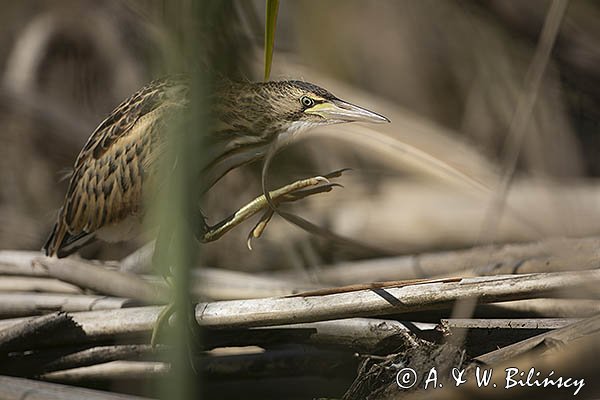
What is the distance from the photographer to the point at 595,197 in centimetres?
194

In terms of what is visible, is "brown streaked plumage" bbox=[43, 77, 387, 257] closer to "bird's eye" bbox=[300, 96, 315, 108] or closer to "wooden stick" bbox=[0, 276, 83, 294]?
"bird's eye" bbox=[300, 96, 315, 108]

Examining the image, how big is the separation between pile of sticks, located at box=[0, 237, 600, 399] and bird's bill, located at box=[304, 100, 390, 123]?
20cm

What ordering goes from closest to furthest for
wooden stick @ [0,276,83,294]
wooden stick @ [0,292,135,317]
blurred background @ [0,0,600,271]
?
wooden stick @ [0,292,135,317] → wooden stick @ [0,276,83,294] → blurred background @ [0,0,600,271]

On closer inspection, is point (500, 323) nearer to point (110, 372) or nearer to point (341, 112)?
point (341, 112)

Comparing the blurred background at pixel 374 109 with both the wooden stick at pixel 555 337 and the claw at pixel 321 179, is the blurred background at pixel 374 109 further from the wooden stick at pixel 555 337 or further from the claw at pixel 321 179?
the wooden stick at pixel 555 337

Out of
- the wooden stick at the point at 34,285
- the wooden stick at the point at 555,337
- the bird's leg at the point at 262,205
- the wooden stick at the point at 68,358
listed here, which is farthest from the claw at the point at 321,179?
the wooden stick at the point at 34,285

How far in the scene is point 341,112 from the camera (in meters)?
1.10

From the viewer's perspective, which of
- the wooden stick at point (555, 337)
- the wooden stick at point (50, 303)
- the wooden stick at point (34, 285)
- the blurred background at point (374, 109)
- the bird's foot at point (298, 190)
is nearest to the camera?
the wooden stick at point (555, 337)

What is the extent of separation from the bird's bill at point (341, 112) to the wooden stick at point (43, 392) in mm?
408

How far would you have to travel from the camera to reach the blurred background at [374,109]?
1814mm

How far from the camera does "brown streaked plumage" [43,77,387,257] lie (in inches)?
44.1

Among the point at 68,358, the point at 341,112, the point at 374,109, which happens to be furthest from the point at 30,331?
the point at 374,109

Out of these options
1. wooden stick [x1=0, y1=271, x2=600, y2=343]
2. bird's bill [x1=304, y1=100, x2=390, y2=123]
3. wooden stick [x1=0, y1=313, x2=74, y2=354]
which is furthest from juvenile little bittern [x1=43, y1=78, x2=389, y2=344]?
wooden stick [x1=0, y1=313, x2=74, y2=354]

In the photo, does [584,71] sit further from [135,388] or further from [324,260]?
[135,388]
